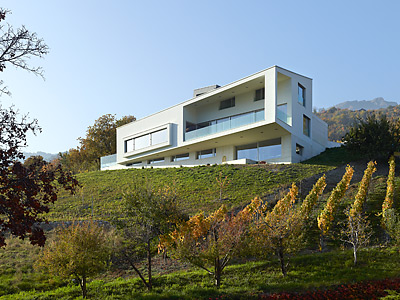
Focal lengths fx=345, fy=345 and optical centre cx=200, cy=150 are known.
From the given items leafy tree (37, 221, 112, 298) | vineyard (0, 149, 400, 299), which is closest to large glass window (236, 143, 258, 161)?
vineyard (0, 149, 400, 299)

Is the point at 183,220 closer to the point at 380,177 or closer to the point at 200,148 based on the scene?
the point at 380,177

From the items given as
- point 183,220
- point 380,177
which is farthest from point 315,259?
point 380,177

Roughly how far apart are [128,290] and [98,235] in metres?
1.90

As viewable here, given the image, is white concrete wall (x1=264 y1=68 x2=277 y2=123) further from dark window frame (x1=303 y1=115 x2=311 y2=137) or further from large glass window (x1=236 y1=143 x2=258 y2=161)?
dark window frame (x1=303 y1=115 x2=311 y2=137)

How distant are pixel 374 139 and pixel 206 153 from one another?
1490cm

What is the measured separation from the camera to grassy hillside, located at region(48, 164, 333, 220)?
20375 mm

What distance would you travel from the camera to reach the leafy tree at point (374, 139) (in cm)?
2459

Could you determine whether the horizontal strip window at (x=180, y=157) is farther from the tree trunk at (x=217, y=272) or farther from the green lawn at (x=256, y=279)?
the tree trunk at (x=217, y=272)

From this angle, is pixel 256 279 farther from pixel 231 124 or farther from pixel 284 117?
pixel 231 124

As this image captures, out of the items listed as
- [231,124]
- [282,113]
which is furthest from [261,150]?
[282,113]

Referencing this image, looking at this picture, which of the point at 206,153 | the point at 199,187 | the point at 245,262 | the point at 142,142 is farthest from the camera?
the point at 142,142

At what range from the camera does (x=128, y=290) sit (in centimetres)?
1041

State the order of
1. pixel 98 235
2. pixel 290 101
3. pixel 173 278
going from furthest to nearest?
1. pixel 290 101
2. pixel 173 278
3. pixel 98 235

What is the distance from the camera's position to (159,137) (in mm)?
35844
